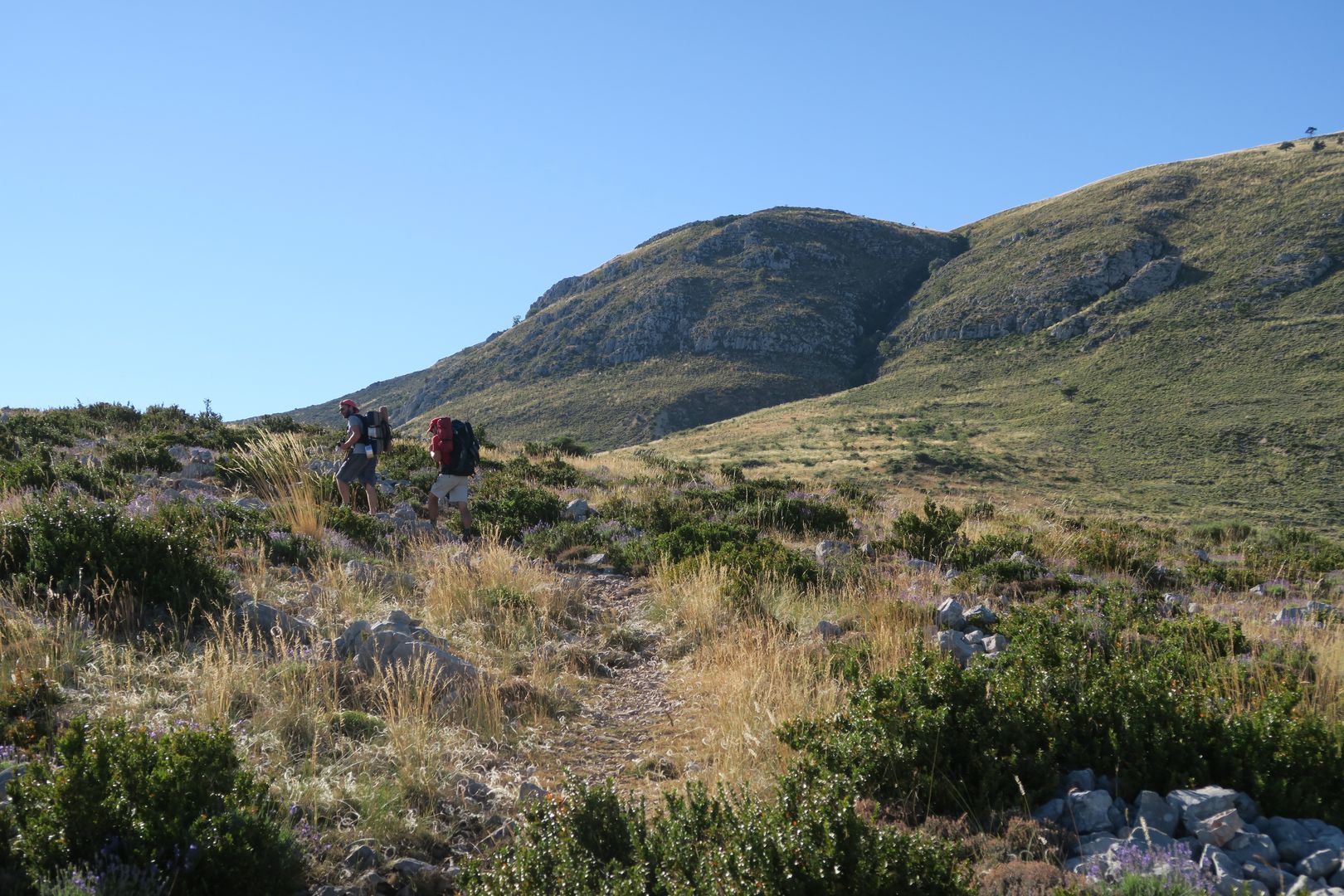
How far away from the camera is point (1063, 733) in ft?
12.3

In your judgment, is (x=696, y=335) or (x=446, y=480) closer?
(x=446, y=480)

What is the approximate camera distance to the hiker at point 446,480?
10.7 meters

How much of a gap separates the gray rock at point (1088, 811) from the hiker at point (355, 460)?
30.4ft

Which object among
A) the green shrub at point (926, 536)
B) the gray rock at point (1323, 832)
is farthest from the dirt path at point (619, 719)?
the green shrub at point (926, 536)

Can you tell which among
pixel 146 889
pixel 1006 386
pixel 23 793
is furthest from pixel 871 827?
pixel 1006 386

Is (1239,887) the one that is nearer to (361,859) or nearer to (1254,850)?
(1254,850)

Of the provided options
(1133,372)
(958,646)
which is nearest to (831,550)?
(958,646)

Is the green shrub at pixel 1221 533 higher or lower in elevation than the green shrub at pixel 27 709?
lower

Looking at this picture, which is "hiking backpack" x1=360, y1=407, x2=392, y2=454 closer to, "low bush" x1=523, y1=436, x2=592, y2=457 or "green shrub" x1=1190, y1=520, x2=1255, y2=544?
"low bush" x1=523, y1=436, x2=592, y2=457

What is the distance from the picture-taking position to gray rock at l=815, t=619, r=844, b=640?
21.1ft

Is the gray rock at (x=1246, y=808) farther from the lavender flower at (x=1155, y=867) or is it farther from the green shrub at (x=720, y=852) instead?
the green shrub at (x=720, y=852)

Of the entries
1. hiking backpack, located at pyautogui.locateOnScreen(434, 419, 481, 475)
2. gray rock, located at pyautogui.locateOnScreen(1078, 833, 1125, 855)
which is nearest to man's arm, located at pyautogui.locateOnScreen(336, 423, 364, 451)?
hiking backpack, located at pyautogui.locateOnScreen(434, 419, 481, 475)

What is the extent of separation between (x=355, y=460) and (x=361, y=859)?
27.7 ft

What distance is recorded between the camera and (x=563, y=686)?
223 inches
